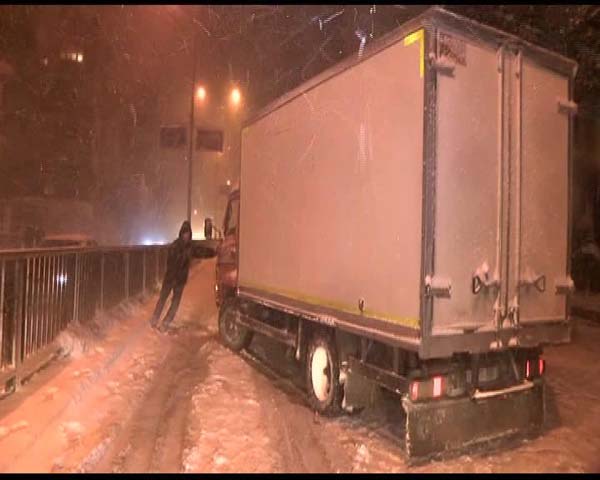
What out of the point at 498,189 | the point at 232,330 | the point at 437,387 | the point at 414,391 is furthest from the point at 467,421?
the point at 232,330

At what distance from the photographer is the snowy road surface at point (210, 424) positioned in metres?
4.46

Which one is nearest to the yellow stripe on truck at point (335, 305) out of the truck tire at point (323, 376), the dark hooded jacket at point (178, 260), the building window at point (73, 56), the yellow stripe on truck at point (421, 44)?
the truck tire at point (323, 376)

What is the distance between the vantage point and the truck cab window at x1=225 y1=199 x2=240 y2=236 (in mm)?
9323

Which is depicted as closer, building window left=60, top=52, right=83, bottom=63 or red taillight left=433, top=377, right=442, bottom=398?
red taillight left=433, top=377, right=442, bottom=398

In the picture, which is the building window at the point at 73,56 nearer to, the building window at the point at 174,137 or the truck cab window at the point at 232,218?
the building window at the point at 174,137

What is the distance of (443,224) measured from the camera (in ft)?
14.0

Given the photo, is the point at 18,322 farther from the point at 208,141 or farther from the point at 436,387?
the point at 208,141

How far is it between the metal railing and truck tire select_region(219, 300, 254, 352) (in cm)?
227

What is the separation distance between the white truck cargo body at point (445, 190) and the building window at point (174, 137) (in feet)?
61.9

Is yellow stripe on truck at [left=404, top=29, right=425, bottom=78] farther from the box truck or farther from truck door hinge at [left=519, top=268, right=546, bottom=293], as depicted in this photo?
truck door hinge at [left=519, top=268, right=546, bottom=293]

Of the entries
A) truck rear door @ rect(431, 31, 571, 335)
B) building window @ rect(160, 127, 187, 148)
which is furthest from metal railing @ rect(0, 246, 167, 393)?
building window @ rect(160, 127, 187, 148)

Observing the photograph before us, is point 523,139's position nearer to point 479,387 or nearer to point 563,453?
point 479,387

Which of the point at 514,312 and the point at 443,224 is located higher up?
the point at 443,224

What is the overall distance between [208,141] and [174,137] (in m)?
1.66
